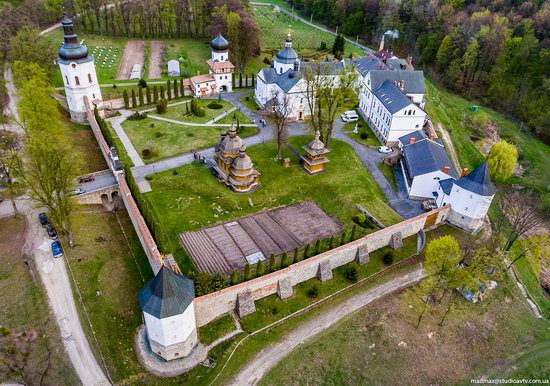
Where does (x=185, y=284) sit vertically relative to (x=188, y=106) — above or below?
above

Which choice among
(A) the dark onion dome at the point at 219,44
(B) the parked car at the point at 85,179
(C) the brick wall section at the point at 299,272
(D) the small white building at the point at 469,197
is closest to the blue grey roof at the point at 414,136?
(D) the small white building at the point at 469,197

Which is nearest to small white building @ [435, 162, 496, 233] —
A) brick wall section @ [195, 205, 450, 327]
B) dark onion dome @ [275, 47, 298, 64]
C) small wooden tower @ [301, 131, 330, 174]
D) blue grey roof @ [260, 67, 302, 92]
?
brick wall section @ [195, 205, 450, 327]

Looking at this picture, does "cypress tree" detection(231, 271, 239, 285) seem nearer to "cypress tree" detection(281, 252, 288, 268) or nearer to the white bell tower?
"cypress tree" detection(281, 252, 288, 268)

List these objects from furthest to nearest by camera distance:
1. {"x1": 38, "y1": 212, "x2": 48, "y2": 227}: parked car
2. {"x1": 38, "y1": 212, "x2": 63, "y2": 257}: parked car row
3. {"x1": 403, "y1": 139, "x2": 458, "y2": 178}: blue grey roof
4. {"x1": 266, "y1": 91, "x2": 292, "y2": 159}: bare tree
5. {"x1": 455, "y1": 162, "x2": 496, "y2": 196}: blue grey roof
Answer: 1. {"x1": 266, "y1": 91, "x2": 292, "y2": 159}: bare tree
2. {"x1": 403, "y1": 139, "x2": 458, "y2": 178}: blue grey roof
3. {"x1": 455, "y1": 162, "x2": 496, "y2": 196}: blue grey roof
4. {"x1": 38, "y1": 212, "x2": 48, "y2": 227}: parked car
5. {"x1": 38, "y1": 212, "x2": 63, "y2": 257}: parked car row

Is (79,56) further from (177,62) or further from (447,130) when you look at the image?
(447,130)

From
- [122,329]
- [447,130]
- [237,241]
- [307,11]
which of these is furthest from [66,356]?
[307,11]
